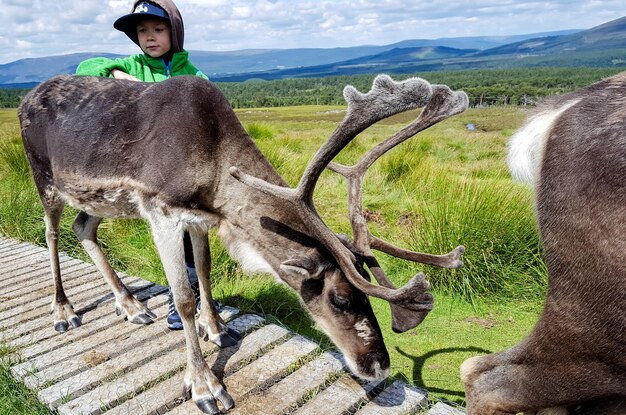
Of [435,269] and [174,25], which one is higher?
[174,25]

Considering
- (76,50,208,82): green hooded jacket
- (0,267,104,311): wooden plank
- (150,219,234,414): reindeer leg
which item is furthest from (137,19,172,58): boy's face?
(0,267,104,311): wooden plank

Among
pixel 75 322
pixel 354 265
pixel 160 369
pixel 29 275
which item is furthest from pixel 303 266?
pixel 29 275

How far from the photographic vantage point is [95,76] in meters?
4.27

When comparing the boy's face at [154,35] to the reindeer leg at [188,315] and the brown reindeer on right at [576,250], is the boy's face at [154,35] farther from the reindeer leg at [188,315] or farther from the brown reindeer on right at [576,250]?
the brown reindeer on right at [576,250]

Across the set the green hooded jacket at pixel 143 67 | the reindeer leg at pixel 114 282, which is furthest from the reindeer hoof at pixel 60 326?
the green hooded jacket at pixel 143 67

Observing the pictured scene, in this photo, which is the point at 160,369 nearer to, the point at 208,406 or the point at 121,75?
the point at 208,406

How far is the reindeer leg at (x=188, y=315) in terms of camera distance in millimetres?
3453

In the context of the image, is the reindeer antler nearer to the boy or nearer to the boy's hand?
the boy

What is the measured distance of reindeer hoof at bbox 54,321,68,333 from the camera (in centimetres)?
445

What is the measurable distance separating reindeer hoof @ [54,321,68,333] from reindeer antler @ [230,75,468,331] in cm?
235

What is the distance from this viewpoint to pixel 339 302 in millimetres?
3367

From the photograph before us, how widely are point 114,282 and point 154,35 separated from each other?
222cm

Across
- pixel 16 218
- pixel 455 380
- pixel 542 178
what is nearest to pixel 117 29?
pixel 542 178

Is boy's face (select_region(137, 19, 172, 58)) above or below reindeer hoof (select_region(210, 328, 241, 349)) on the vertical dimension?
above
